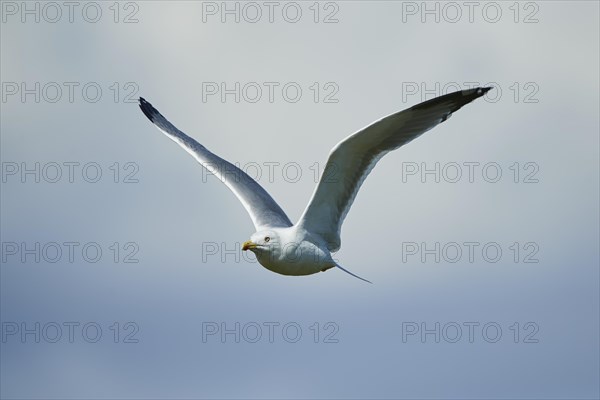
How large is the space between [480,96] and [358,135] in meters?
1.30

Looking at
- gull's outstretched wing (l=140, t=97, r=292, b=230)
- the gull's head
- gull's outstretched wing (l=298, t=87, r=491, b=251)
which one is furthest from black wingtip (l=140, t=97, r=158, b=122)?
the gull's head

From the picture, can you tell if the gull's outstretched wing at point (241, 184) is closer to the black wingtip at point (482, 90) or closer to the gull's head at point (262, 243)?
the gull's head at point (262, 243)

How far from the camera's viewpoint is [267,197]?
1416cm

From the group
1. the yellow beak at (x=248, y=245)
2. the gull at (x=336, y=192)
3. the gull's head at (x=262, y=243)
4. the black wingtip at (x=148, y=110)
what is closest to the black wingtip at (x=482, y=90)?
the gull at (x=336, y=192)

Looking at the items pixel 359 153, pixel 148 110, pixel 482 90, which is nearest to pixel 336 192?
pixel 359 153

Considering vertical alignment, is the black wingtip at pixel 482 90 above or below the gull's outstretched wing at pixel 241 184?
above

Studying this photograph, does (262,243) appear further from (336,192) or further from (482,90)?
(482,90)

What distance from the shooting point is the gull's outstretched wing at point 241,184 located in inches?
533

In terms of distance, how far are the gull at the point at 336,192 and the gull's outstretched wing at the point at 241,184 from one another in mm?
250

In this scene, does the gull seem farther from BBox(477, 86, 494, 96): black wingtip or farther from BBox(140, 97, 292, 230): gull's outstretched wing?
BBox(140, 97, 292, 230): gull's outstretched wing

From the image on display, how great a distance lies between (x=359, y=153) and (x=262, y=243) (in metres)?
1.39

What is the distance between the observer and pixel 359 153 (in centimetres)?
1224

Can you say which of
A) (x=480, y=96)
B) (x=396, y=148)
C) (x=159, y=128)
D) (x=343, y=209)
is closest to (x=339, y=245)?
(x=343, y=209)

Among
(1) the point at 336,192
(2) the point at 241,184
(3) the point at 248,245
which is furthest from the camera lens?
(2) the point at 241,184
